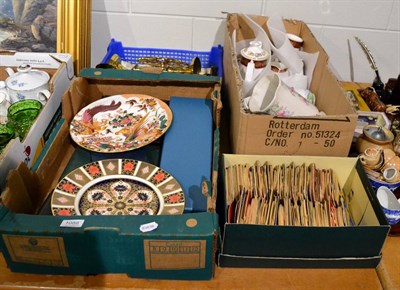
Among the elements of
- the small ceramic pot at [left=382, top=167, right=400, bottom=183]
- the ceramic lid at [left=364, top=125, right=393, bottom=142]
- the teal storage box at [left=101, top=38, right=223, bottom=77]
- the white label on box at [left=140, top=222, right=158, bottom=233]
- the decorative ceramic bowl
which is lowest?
the decorative ceramic bowl

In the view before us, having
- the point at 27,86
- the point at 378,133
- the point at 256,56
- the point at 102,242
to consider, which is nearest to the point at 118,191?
the point at 102,242

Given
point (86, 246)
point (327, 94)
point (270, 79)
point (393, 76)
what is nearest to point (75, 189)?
point (86, 246)

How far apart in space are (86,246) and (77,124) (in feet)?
1.35

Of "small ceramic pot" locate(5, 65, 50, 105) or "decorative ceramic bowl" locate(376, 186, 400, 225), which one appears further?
"small ceramic pot" locate(5, 65, 50, 105)

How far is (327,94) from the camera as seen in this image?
104 centimetres

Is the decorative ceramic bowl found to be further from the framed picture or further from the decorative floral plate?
the framed picture

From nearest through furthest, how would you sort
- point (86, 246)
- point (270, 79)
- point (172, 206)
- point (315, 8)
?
point (86, 246), point (172, 206), point (270, 79), point (315, 8)

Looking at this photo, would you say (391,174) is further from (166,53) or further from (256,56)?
(166,53)

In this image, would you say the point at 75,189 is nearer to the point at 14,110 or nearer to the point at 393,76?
the point at 14,110

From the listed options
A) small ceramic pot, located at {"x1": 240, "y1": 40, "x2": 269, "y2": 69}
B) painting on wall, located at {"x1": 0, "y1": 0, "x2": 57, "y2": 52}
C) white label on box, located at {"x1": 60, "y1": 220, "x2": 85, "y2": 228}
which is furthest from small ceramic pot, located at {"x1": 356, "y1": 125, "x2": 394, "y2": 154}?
painting on wall, located at {"x1": 0, "y1": 0, "x2": 57, "y2": 52}

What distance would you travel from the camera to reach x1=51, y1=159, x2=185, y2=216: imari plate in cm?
83

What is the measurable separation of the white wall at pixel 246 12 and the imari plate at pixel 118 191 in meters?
0.62

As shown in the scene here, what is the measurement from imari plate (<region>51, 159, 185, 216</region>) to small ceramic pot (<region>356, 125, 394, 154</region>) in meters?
0.47

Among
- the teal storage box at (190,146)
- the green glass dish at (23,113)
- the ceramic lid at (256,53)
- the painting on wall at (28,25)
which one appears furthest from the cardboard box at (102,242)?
the painting on wall at (28,25)
